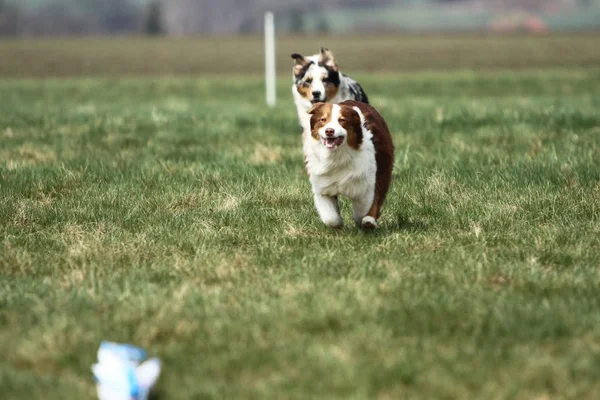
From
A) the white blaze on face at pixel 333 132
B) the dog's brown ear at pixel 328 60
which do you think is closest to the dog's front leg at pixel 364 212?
the white blaze on face at pixel 333 132

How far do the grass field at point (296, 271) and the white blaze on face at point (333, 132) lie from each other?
750mm

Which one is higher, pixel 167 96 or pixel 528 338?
pixel 528 338

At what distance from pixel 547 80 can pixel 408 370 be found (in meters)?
25.0

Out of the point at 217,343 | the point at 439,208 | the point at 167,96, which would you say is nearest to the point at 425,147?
the point at 439,208

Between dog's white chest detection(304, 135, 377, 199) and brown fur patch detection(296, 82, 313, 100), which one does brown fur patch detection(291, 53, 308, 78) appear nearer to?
brown fur patch detection(296, 82, 313, 100)

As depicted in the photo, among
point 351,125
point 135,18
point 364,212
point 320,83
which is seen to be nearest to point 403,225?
point 364,212

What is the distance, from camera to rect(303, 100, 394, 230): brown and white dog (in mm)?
5934

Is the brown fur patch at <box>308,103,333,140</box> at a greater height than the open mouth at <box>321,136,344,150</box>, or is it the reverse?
the brown fur patch at <box>308,103,333,140</box>

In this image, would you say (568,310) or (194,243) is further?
(194,243)

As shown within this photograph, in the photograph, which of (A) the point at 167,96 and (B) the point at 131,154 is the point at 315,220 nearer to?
(B) the point at 131,154

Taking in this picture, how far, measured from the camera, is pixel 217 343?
4.17 m

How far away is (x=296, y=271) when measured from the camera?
5391 millimetres

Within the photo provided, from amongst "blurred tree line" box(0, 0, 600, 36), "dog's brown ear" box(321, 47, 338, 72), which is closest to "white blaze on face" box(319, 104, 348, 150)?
"dog's brown ear" box(321, 47, 338, 72)

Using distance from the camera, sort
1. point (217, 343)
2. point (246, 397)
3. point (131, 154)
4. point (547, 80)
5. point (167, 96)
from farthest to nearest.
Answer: point (547, 80) → point (167, 96) → point (131, 154) → point (217, 343) → point (246, 397)
